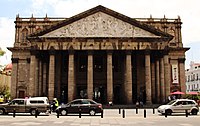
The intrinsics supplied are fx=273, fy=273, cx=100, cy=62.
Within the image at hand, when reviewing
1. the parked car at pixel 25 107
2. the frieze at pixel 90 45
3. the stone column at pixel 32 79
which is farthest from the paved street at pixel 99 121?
the frieze at pixel 90 45

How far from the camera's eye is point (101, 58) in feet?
154

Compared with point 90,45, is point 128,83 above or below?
below

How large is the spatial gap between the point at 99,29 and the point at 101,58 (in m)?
6.49

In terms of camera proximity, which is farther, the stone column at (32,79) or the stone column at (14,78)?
the stone column at (14,78)

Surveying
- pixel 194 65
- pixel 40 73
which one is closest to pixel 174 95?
pixel 40 73

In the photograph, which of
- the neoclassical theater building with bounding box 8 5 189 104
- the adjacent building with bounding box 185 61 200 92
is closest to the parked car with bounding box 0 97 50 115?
the neoclassical theater building with bounding box 8 5 189 104

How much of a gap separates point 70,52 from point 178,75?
67.8 feet

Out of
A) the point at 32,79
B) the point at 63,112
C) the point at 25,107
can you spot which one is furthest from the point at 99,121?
the point at 32,79

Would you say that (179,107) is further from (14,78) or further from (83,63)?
(14,78)

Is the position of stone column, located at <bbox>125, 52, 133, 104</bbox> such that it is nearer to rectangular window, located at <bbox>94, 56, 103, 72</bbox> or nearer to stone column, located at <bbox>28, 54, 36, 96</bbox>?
rectangular window, located at <bbox>94, 56, 103, 72</bbox>

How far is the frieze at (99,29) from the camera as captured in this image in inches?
1651

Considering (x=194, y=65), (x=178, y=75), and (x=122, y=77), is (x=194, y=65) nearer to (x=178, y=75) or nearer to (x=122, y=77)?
(x=178, y=75)

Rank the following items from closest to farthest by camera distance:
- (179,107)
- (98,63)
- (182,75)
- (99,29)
A: (179,107) < (99,29) < (98,63) < (182,75)

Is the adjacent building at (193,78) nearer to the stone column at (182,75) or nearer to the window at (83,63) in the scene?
the stone column at (182,75)
